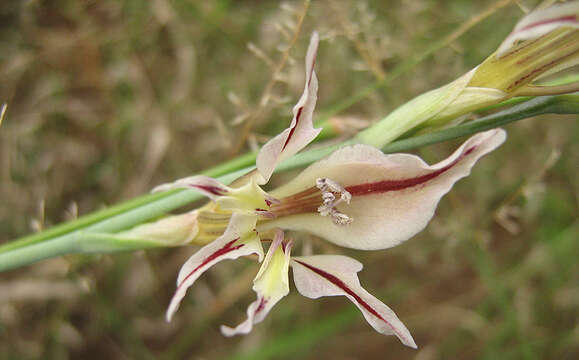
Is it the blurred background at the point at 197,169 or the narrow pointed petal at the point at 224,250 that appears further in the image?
the blurred background at the point at 197,169

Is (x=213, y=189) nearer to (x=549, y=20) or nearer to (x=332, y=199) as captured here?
(x=332, y=199)

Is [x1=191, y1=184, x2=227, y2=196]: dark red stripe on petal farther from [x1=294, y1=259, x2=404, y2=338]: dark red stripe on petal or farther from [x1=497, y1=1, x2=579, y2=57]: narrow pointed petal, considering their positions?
[x1=497, y1=1, x2=579, y2=57]: narrow pointed petal

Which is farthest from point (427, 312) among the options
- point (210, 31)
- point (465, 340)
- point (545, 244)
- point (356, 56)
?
point (210, 31)

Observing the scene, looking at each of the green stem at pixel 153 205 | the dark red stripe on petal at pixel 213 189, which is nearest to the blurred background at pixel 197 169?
the green stem at pixel 153 205

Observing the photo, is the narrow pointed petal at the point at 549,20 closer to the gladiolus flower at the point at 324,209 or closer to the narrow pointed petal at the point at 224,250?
the gladiolus flower at the point at 324,209

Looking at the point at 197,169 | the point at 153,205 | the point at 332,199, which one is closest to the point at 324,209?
the point at 332,199

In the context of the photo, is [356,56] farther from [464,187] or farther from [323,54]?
[464,187]
